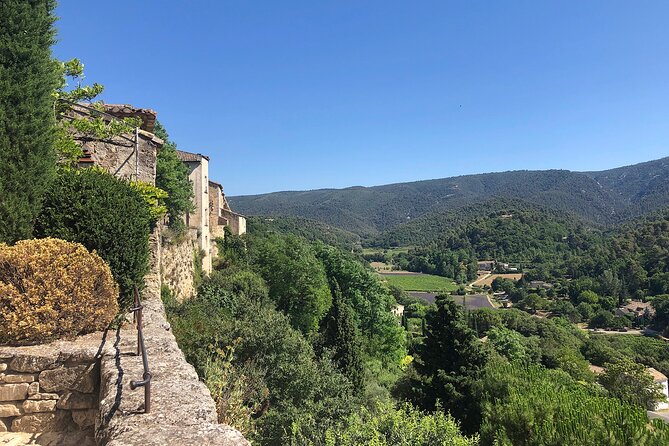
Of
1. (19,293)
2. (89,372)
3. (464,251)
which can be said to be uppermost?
(19,293)

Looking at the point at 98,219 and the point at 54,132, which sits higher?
the point at 54,132

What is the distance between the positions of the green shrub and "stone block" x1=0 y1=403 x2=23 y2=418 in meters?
2.44

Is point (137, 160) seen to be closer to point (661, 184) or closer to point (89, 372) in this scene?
point (89, 372)

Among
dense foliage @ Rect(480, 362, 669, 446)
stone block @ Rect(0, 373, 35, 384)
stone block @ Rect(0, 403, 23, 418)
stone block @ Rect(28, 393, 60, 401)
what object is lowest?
dense foliage @ Rect(480, 362, 669, 446)

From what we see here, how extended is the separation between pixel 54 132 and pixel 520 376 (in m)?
13.6

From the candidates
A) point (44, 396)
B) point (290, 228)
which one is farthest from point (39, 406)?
point (290, 228)

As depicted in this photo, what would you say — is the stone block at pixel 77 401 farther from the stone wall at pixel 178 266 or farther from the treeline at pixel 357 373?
the stone wall at pixel 178 266

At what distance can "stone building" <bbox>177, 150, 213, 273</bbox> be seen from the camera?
2208 cm

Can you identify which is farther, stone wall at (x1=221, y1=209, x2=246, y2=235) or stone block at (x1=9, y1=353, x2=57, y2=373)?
stone wall at (x1=221, y1=209, x2=246, y2=235)

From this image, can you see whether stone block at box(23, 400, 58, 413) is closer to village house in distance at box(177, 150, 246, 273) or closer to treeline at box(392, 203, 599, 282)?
village house in distance at box(177, 150, 246, 273)

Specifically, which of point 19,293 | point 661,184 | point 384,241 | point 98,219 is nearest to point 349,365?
point 98,219

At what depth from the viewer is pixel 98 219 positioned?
245 inches

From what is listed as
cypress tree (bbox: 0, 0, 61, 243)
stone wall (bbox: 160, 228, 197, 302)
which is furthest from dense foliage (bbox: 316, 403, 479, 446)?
stone wall (bbox: 160, 228, 197, 302)

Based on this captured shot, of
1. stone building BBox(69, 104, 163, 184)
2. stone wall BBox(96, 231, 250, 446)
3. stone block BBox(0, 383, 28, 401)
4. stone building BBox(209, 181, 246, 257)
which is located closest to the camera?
stone wall BBox(96, 231, 250, 446)
